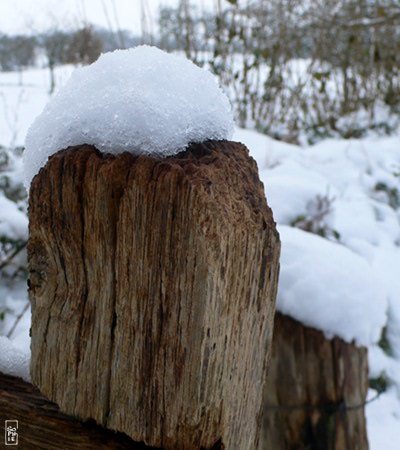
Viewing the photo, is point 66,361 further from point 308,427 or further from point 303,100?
point 303,100

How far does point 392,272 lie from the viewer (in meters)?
3.43

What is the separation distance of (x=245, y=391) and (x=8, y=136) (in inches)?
188

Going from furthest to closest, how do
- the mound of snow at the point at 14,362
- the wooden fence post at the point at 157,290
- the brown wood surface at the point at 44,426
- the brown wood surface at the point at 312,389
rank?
the brown wood surface at the point at 312,389 < the mound of snow at the point at 14,362 < the brown wood surface at the point at 44,426 < the wooden fence post at the point at 157,290

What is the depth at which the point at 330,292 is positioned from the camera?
150 centimetres

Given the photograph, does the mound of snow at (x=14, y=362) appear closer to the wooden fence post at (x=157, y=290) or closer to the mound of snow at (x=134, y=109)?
the wooden fence post at (x=157, y=290)

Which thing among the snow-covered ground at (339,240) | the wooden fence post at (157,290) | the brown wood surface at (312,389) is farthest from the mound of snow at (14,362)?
the brown wood surface at (312,389)

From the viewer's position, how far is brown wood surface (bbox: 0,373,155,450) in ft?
2.45

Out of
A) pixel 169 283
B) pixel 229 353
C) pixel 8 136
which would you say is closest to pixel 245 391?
pixel 229 353

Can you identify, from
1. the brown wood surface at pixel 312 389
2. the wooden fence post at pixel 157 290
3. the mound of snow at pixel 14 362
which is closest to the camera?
the wooden fence post at pixel 157 290

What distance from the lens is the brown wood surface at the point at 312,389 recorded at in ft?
4.58
